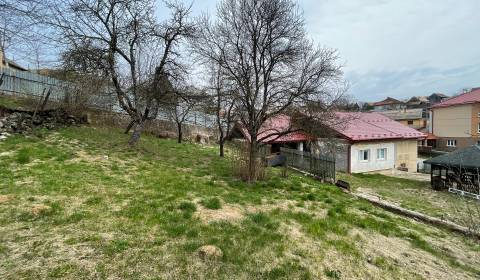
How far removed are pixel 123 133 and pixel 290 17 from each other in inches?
446

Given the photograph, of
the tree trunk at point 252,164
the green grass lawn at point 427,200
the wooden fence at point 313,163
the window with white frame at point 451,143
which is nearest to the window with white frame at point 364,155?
the green grass lawn at point 427,200

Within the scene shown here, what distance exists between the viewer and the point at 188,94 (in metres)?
15.2

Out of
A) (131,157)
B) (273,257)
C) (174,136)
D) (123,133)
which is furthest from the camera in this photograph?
(174,136)

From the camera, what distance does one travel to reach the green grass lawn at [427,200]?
10.4 metres

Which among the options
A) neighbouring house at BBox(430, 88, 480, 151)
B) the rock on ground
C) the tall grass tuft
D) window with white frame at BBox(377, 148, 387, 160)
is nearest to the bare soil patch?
the rock on ground

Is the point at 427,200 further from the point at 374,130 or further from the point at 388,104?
the point at 388,104

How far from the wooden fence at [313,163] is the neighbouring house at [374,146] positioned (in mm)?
2682

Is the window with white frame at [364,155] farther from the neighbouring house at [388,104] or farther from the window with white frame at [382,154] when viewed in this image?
the neighbouring house at [388,104]

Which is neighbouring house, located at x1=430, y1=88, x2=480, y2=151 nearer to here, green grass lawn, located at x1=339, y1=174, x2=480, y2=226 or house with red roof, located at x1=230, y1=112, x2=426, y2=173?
house with red roof, located at x1=230, y1=112, x2=426, y2=173

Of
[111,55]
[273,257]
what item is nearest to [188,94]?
[111,55]

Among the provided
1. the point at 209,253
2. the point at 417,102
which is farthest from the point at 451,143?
the point at 209,253

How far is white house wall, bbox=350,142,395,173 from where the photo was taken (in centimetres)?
2241

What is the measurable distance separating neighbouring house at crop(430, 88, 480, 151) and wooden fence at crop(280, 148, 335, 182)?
29.5 meters

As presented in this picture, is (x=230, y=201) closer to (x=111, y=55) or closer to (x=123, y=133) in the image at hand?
(x=111, y=55)
